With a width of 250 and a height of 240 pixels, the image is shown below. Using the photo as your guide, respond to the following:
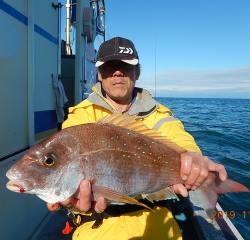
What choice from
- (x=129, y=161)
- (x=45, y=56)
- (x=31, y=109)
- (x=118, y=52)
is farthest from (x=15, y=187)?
(x=45, y=56)

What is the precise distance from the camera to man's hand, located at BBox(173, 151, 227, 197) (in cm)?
166

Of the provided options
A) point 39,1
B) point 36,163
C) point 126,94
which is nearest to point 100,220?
point 36,163

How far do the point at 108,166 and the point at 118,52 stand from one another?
5.08ft

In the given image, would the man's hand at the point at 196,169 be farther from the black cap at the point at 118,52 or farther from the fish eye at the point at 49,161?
the black cap at the point at 118,52

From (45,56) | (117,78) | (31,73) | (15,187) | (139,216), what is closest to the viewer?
(15,187)

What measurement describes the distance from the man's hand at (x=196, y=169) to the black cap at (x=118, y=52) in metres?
1.42

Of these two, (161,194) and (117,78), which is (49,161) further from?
(117,78)

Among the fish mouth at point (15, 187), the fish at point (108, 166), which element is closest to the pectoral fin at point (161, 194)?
the fish at point (108, 166)

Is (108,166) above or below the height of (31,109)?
Answer: below

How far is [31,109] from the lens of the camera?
9.08 ft

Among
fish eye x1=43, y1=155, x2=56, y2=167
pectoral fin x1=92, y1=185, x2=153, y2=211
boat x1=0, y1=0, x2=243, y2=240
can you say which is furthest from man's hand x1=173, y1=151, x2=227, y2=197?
boat x1=0, y1=0, x2=243, y2=240

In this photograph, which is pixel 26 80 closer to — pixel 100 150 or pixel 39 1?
pixel 39 1

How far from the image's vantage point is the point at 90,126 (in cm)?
167

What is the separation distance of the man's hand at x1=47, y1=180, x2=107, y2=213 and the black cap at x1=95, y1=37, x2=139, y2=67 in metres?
1.61
